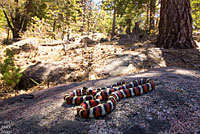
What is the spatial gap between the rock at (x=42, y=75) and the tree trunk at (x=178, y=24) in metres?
4.63

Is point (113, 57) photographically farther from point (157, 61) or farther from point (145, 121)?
point (145, 121)

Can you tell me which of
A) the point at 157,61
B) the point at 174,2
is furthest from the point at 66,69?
the point at 174,2

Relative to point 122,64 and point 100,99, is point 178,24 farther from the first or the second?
point 100,99

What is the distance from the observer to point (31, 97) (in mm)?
3408

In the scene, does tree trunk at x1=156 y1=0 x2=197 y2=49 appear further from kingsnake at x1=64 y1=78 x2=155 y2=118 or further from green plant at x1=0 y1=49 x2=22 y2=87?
→ green plant at x1=0 y1=49 x2=22 y2=87

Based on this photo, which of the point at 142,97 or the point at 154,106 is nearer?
the point at 154,106

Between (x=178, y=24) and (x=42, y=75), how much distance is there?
19.5 feet

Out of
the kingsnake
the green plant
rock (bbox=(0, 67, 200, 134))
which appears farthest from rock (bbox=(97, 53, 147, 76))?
the green plant

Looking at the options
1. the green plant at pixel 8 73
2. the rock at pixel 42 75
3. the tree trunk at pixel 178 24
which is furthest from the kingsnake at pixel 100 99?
the tree trunk at pixel 178 24

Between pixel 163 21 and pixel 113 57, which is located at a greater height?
pixel 163 21

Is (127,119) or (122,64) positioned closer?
(127,119)

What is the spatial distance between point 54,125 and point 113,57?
423cm

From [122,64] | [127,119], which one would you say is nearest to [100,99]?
[127,119]

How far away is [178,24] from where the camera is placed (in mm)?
5547
